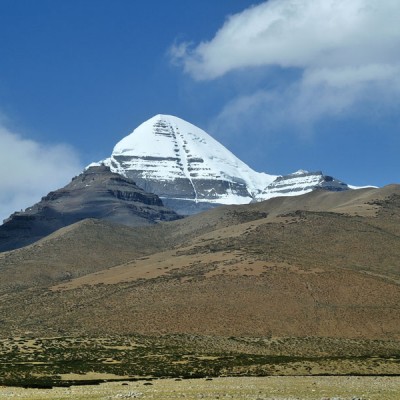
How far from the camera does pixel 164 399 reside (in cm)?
3906

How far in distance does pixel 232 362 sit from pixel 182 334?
3066cm

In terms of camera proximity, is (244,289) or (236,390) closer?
(236,390)

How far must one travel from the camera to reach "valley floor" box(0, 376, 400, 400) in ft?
133

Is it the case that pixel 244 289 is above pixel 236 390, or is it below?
above

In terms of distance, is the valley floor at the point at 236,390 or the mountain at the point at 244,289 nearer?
the valley floor at the point at 236,390

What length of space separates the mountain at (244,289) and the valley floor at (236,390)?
1424 inches

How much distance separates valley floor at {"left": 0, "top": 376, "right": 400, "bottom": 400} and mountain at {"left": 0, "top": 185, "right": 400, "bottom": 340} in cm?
3617

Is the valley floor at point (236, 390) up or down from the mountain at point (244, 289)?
down

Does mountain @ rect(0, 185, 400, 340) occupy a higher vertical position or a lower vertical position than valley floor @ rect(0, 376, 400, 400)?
higher

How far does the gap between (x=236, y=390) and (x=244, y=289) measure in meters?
73.9

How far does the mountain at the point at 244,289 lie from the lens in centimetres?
10281

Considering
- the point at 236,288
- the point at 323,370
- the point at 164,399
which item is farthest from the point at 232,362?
the point at 236,288

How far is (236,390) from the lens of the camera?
4450cm

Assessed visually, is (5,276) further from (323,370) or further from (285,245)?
(323,370)
